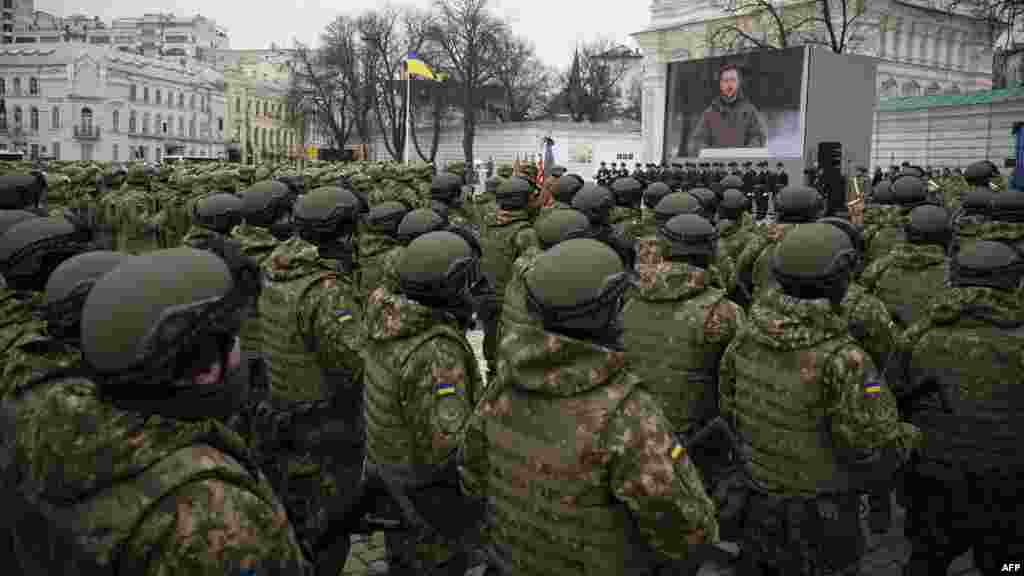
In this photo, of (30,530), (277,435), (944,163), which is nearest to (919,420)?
(277,435)

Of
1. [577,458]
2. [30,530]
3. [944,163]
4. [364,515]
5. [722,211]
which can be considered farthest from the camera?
[944,163]

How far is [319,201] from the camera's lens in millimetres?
5414

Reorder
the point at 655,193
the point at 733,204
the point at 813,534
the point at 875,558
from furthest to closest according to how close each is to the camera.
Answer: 1. the point at 655,193
2. the point at 733,204
3. the point at 875,558
4. the point at 813,534

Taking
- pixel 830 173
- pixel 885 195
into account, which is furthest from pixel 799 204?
pixel 830 173

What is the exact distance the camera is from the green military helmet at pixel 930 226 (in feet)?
22.1

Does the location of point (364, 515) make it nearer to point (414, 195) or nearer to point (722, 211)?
point (722, 211)

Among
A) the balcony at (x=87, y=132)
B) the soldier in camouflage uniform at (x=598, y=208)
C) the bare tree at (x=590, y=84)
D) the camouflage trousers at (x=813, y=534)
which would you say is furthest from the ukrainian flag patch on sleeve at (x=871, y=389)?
the balcony at (x=87, y=132)

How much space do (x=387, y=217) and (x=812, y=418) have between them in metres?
4.49

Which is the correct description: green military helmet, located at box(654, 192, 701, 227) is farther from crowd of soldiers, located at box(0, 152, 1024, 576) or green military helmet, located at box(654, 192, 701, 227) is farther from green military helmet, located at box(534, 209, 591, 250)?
green military helmet, located at box(534, 209, 591, 250)

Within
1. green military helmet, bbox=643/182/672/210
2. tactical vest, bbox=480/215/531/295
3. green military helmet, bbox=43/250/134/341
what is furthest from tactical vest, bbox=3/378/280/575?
green military helmet, bbox=643/182/672/210

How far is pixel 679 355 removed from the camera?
198 inches

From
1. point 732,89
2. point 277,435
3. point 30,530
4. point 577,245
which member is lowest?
point 277,435

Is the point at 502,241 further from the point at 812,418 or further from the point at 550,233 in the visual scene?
the point at 812,418

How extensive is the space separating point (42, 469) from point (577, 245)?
1.74 metres
